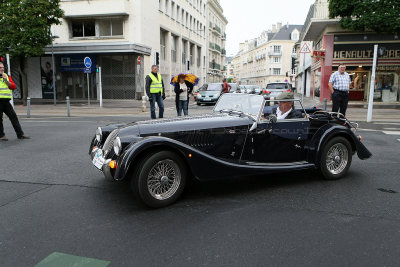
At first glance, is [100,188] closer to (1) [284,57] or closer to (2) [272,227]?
(2) [272,227]

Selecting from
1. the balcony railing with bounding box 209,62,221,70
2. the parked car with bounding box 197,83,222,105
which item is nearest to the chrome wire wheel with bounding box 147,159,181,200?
the parked car with bounding box 197,83,222,105

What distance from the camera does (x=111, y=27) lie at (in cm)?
2847

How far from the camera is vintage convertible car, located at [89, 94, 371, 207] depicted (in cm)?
393

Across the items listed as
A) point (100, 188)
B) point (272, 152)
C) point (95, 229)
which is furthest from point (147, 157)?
point (272, 152)

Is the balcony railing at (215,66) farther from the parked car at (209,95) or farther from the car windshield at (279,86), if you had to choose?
the car windshield at (279,86)

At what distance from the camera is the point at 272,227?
348 cm

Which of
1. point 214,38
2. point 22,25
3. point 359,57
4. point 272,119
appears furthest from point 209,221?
point 214,38

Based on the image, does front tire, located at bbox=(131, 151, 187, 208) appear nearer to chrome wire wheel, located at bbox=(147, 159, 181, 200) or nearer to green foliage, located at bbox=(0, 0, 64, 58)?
chrome wire wheel, located at bbox=(147, 159, 181, 200)

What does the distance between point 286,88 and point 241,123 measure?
18696mm

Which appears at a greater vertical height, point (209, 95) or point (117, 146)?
point (209, 95)

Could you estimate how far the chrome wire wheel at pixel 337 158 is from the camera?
521 cm

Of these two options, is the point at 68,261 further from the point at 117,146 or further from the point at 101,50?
the point at 101,50

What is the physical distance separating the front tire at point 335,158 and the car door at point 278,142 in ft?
1.12

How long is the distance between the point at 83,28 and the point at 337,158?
28.3 m
